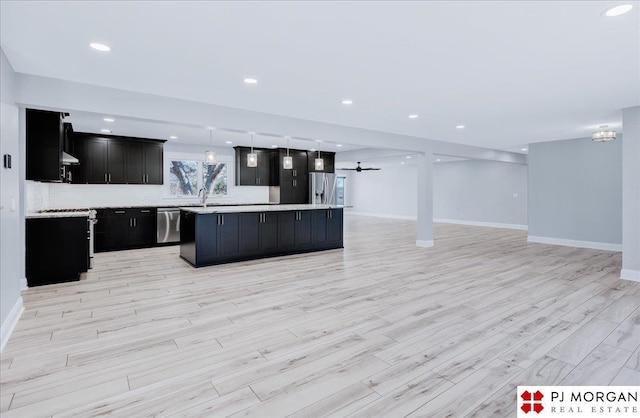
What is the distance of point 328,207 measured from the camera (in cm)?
732

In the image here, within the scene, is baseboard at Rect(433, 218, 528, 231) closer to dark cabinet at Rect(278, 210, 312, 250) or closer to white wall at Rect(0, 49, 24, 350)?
dark cabinet at Rect(278, 210, 312, 250)

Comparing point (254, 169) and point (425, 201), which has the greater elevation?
point (254, 169)

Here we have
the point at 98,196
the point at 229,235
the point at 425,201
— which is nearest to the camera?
the point at 229,235

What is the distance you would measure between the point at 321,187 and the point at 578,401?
8723 millimetres

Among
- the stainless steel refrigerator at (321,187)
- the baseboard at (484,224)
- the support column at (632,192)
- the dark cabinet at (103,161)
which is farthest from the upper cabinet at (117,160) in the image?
the baseboard at (484,224)

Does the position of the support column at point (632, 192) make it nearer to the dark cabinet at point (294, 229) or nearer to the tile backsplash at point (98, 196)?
the dark cabinet at point (294, 229)

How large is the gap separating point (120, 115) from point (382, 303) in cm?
384

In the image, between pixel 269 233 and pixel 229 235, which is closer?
pixel 229 235

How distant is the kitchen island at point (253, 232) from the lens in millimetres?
5634

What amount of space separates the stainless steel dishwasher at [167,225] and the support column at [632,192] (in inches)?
329

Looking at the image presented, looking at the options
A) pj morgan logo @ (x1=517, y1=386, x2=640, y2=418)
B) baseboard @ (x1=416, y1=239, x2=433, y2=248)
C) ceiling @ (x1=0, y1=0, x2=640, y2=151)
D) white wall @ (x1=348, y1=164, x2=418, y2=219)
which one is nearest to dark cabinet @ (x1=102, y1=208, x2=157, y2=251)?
ceiling @ (x1=0, y1=0, x2=640, y2=151)

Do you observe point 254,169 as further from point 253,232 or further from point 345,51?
point 345,51

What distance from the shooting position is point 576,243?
25.9ft

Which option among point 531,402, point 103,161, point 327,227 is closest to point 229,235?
point 327,227
